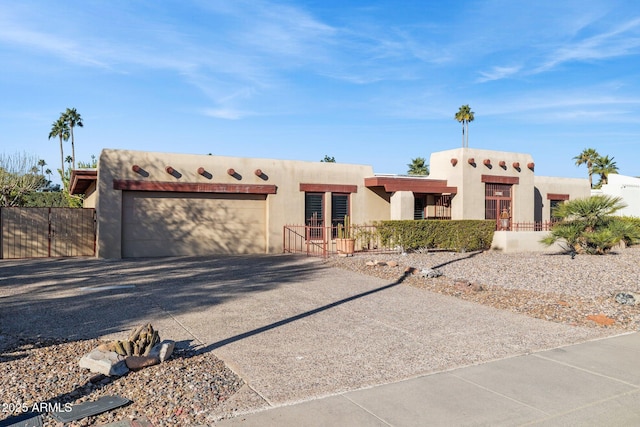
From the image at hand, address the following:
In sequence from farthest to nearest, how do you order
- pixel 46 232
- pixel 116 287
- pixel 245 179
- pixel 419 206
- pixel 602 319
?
pixel 419 206 → pixel 245 179 → pixel 46 232 → pixel 116 287 → pixel 602 319

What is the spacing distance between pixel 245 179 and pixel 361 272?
7424mm

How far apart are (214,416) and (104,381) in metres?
1.54

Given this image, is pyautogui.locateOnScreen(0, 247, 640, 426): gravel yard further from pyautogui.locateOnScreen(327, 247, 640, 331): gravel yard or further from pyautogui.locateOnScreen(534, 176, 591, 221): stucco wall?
pyautogui.locateOnScreen(534, 176, 591, 221): stucco wall

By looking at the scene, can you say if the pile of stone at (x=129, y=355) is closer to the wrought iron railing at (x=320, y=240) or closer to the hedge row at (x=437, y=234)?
the wrought iron railing at (x=320, y=240)

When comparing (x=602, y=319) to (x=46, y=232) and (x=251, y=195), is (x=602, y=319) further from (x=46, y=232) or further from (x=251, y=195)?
(x=46, y=232)

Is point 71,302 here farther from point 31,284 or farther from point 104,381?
point 104,381

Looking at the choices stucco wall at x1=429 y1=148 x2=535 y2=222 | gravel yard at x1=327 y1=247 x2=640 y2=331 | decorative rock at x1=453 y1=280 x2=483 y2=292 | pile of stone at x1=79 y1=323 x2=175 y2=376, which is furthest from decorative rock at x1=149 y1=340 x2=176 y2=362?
stucco wall at x1=429 y1=148 x2=535 y2=222

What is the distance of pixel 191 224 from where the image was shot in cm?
1884

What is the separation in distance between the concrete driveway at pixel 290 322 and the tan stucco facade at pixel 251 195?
4494 mm

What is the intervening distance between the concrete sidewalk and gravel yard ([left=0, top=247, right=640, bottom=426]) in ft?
2.93

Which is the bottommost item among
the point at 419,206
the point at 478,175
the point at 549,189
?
the point at 419,206

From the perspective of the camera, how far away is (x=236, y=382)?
18.1 ft

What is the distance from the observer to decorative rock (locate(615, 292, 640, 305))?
995 cm


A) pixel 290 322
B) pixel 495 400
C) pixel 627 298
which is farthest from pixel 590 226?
pixel 495 400
